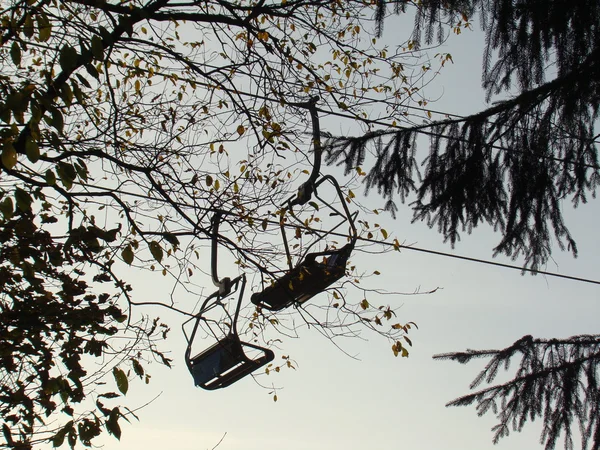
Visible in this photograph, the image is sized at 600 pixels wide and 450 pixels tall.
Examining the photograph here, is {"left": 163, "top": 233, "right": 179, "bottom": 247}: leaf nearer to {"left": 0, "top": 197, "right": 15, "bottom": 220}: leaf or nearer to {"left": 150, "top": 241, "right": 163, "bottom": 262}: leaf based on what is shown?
{"left": 150, "top": 241, "right": 163, "bottom": 262}: leaf

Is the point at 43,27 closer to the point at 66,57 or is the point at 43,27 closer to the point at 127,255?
the point at 66,57

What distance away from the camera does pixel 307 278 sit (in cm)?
465

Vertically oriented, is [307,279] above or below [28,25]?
below

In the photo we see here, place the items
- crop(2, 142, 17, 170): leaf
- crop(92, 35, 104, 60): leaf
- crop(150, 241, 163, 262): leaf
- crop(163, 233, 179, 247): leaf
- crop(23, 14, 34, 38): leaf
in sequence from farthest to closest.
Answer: crop(163, 233, 179, 247): leaf, crop(150, 241, 163, 262): leaf, crop(23, 14, 34, 38): leaf, crop(92, 35, 104, 60): leaf, crop(2, 142, 17, 170): leaf

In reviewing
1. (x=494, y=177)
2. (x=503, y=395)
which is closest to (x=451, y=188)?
(x=494, y=177)

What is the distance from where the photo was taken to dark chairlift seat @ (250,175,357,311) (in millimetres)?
4584

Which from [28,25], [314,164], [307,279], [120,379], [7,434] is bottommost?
[7,434]

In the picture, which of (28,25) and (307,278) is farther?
(307,278)

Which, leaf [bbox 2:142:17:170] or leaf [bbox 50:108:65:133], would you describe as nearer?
leaf [bbox 2:142:17:170]

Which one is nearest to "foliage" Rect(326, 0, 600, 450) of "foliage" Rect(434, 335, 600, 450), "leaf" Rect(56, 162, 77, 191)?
"foliage" Rect(434, 335, 600, 450)

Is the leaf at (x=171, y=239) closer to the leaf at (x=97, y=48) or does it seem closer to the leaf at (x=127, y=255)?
the leaf at (x=127, y=255)

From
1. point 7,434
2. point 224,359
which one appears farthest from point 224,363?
point 7,434

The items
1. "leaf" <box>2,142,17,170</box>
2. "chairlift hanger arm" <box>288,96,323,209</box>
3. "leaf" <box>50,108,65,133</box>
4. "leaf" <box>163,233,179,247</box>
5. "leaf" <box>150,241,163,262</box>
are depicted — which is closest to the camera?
"leaf" <box>2,142,17,170</box>

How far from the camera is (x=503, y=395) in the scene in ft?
15.9
